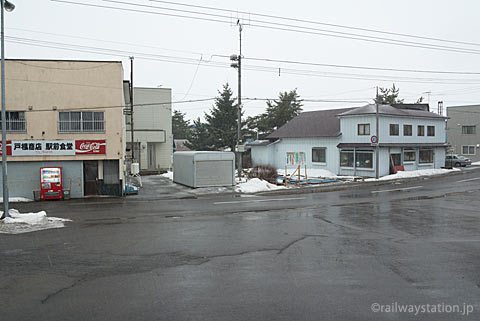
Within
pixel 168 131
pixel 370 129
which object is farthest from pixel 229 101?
pixel 370 129

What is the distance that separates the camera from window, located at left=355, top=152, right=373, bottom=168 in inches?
1312

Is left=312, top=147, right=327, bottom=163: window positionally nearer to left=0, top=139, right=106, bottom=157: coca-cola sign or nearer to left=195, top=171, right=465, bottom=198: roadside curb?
left=195, top=171, right=465, bottom=198: roadside curb

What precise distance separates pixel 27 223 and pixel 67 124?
10669 mm

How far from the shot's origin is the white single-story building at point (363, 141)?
33562 mm

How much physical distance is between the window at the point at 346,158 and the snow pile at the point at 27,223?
25763mm

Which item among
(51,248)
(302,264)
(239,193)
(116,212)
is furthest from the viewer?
(239,193)

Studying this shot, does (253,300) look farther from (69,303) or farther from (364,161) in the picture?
(364,161)

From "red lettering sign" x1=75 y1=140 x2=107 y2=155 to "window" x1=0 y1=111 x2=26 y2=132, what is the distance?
3.14m

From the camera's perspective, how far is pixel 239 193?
78.2 feet

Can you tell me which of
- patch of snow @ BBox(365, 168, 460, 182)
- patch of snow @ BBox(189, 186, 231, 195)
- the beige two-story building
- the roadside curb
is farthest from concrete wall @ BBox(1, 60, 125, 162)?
patch of snow @ BBox(365, 168, 460, 182)

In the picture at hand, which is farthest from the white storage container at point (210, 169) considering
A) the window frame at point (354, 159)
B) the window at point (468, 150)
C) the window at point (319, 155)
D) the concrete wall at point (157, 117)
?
the window at point (468, 150)

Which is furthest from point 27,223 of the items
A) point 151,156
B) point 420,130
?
point 420,130

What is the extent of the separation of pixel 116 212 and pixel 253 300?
12.1m

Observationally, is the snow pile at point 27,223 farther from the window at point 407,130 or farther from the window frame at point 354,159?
the window at point 407,130
